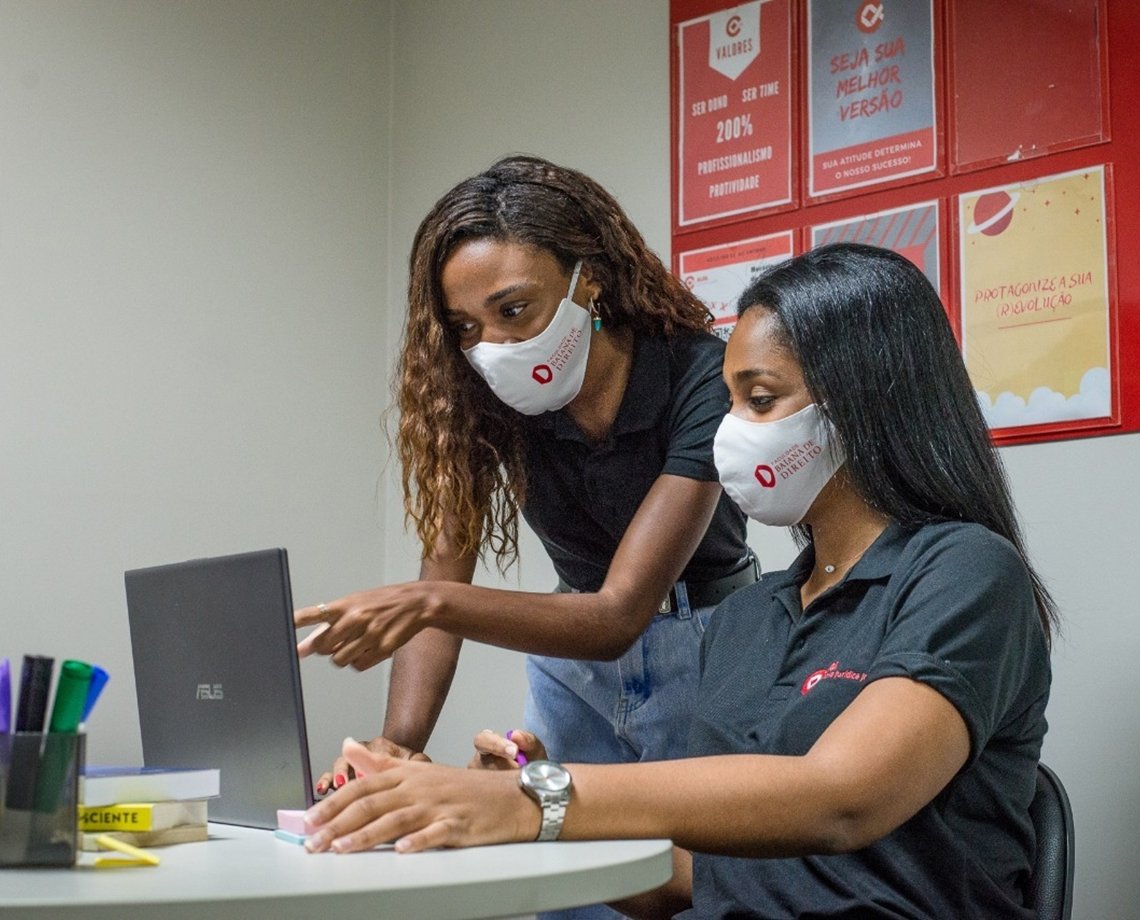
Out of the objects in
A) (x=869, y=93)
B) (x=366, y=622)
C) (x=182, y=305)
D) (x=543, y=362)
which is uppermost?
(x=869, y=93)

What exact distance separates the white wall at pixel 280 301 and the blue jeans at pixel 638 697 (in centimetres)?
68

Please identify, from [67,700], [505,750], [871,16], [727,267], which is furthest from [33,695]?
[871,16]

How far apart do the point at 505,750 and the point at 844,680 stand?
12.2 inches

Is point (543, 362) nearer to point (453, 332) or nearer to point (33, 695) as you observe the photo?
point (453, 332)

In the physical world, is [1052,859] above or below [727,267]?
below

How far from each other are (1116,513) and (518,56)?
1.72 m

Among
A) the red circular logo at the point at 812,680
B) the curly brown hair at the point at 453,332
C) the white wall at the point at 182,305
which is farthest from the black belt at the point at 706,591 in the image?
the white wall at the point at 182,305

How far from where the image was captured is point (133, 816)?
1.03m

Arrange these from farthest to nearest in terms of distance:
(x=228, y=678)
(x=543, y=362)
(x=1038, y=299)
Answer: (x=1038, y=299), (x=543, y=362), (x=228, y=678)

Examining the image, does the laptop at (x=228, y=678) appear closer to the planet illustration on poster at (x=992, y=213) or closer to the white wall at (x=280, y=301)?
the white wall at (x=280, y=301)

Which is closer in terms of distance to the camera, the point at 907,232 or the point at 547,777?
the point at 547,777

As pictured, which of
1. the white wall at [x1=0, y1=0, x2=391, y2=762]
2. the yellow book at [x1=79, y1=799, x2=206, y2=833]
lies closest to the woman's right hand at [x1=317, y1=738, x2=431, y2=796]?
the yellow book at [x1=79, y1=799, x2=206, y2=833]

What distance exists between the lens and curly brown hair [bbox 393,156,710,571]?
5.82 feet

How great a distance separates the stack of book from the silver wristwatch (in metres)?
0.27
